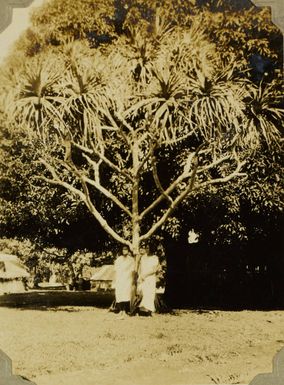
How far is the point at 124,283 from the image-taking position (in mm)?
8258

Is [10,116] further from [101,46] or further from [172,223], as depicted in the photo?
[172,223]

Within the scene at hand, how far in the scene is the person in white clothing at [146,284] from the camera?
820 centimetres

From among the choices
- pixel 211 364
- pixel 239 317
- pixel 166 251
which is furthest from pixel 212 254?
pixel 211 364

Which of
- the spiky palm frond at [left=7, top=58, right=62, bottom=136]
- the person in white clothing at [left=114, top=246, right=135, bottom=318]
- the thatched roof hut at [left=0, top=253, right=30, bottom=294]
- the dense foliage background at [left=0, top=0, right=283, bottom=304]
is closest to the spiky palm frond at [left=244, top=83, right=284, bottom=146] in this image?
the dense foliage background at [left=0, top=0, right=283, bottom=304]

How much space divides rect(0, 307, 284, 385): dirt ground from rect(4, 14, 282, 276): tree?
1.48 meters

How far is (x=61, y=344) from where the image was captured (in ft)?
23.0

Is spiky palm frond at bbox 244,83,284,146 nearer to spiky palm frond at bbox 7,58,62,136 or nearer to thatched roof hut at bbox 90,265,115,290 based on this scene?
spiky palm frond at bbox 7,58,62,136

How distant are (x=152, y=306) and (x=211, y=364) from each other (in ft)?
5.98

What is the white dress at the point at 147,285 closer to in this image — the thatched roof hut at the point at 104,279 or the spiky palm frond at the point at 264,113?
the thatched roof hut at the point at 104,279

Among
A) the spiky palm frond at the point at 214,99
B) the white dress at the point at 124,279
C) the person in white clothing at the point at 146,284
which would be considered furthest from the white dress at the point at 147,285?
the spiky palm frond at the point at 214,99

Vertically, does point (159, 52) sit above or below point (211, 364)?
above

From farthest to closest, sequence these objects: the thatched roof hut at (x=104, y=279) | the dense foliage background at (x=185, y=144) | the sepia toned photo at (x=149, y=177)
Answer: the thatched roof hut at (x=104, y=279), the dense foliage background at (x=185, y=144), the sepia toned photo at (x=149, y=177)

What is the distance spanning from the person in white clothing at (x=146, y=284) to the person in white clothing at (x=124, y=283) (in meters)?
0.18

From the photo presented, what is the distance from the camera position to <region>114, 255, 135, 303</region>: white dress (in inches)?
323
